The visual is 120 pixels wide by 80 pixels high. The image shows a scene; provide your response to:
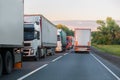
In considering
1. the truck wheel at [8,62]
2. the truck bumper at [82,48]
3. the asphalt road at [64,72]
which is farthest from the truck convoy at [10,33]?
the truck bumper at [82,48]

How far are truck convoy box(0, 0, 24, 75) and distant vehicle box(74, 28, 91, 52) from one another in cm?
3411

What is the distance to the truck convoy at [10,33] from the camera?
18266 millimetres

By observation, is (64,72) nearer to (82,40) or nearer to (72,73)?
(72,73)

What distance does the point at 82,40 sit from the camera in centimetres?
5675

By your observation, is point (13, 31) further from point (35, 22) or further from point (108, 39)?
point (108, 39)

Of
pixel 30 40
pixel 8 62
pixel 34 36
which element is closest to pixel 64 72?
pixel 8 62

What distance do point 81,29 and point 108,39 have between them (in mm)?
141410

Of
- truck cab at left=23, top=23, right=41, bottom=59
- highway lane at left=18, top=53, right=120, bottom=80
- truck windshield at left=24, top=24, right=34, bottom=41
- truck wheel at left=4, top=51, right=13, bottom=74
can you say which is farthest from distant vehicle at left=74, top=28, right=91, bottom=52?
truck wheel at left=4, top=51, right=13, bottom=74

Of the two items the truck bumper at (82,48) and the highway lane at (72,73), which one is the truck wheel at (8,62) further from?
the truck bumper at (82,48)

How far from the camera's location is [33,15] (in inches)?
1379

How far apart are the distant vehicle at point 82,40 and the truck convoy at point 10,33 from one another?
34.1 m

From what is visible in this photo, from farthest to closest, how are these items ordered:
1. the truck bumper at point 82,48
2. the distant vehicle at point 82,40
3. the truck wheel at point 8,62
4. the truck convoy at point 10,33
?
the distant vehicle at point 82,40 < the truck bumper at point 82,48 < the truck wheel at point 8,62 < the truck convoy at point 10,33

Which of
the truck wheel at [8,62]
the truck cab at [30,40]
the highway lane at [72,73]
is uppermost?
the truck cab at [30,40]

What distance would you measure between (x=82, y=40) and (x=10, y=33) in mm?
37610
